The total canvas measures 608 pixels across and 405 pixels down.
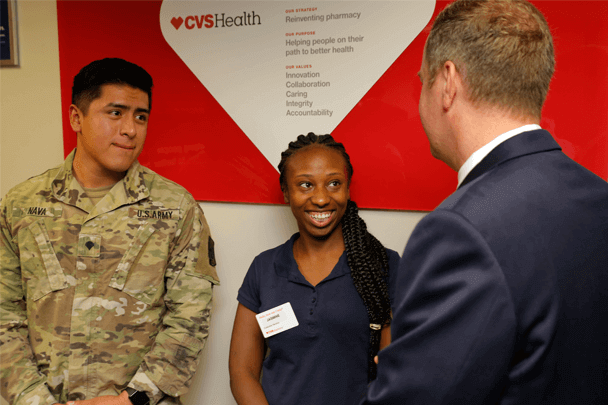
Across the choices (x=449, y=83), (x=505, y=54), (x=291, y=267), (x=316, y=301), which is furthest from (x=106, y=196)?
(x=505, y=54)

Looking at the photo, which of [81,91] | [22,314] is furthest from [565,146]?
[22,314]

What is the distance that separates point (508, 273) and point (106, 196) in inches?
56.5

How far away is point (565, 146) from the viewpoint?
1.60 meters

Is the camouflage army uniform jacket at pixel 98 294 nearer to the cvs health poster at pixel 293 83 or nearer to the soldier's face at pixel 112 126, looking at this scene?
the soldier's face at pixel 112 126

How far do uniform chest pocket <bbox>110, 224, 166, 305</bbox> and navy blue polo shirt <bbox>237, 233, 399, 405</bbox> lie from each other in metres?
0.41

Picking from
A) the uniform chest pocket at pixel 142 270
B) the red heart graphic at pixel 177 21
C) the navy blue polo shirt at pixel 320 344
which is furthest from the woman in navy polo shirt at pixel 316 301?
the red heart graphic at pixel 177 21

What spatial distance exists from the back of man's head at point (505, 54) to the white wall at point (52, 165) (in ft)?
3.35

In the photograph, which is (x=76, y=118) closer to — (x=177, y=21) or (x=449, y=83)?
(x=177, y=21)

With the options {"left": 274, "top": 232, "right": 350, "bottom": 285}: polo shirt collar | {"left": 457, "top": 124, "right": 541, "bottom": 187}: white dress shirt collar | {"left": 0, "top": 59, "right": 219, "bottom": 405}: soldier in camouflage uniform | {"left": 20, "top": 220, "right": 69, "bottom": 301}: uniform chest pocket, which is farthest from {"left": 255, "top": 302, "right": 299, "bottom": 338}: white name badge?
{"left": 457, "top": 124, "right": 541, "bottom": 187}: white dress shirt collar

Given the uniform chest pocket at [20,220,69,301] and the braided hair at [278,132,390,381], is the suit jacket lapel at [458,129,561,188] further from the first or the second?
the uniform chest pocket at [20,220,69,301]

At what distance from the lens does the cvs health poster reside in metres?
1.58

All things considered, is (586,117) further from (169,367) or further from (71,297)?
(71,297)

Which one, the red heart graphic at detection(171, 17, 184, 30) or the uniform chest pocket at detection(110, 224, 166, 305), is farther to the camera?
the red heart graphic at detection(171, 17, 184, 30)

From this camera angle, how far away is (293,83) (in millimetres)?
1909
